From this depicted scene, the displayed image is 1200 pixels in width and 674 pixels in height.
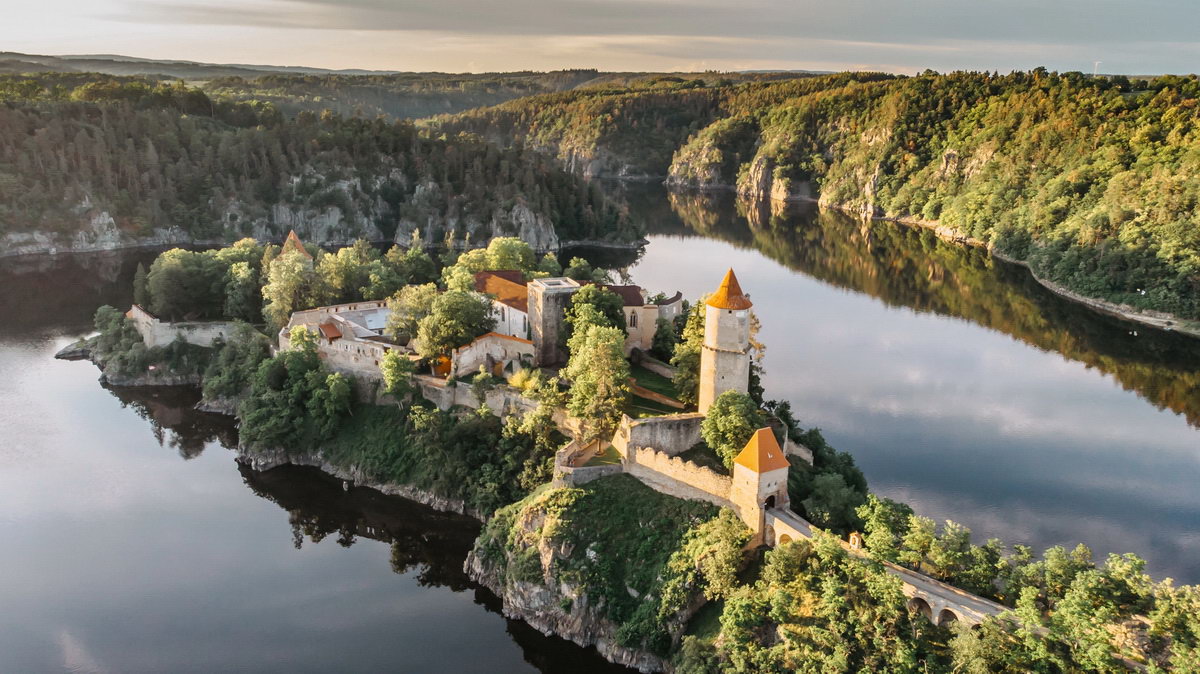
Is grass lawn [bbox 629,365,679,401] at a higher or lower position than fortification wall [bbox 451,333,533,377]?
lower

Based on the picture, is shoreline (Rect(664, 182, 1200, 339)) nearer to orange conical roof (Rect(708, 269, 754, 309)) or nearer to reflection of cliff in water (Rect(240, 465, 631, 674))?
orange conical roof (Rect(708, 269, 754, 309))

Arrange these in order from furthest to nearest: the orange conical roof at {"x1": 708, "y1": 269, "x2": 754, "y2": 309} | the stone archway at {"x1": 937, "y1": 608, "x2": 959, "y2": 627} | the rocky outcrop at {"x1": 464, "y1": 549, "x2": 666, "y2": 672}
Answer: the orange conical roof at {"x1": 708, "y1": 269, "x2": 754, "y2": 309} < the rocky outcrop at {"x1": 464, "y1": 549, "x2": 666, "y2": 672} < the stone archway at {"x1": 937, "y1": 608, "x2": 959, "y2": 627}

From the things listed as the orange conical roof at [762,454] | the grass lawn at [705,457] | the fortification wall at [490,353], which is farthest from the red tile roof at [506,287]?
the orange conical roof at [762,454]

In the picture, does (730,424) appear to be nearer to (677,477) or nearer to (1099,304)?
(677,477)

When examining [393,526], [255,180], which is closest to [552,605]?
[393,526]

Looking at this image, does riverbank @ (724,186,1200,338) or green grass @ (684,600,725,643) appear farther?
riverbank @ (724,186,1200,338)

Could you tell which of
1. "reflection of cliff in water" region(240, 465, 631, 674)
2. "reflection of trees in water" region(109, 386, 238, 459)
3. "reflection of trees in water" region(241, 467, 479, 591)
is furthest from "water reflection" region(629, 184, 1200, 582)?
"reflection of trees in water" region(109, 386, 238, 459)
